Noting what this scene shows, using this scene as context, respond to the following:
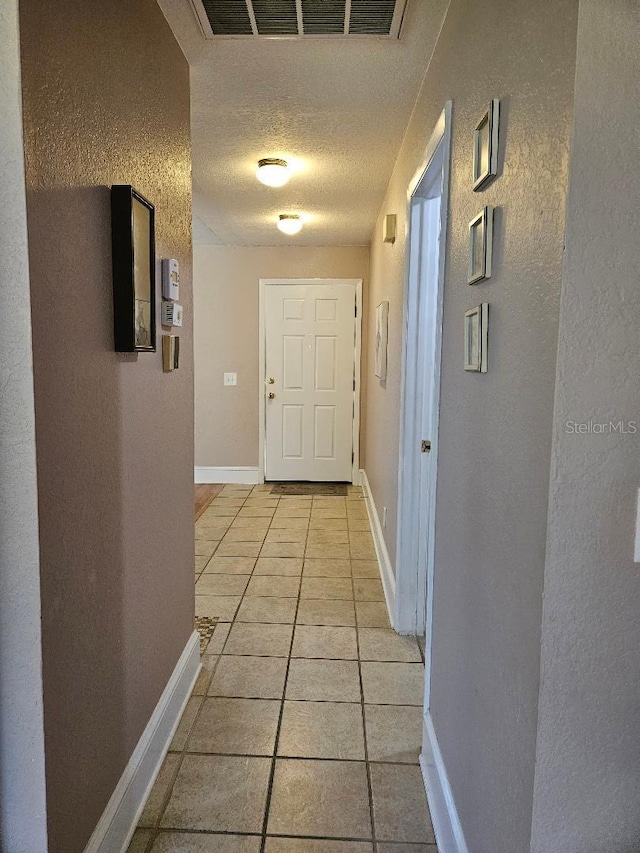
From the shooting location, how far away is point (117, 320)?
56.7 inches

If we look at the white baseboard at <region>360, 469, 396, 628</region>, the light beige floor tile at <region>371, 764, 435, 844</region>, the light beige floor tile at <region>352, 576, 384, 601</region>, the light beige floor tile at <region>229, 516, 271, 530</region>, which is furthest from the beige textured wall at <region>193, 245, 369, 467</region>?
the light beige floor tile at <region>371, 764, 435, 844</region>

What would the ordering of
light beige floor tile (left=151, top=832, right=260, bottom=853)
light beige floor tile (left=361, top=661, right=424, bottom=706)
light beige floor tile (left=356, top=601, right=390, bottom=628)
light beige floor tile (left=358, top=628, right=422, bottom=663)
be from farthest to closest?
1. light beige floor tile (left=356, top=601, right=390, bottom=628)
2. light beige floor tile (left=358, top=628, right=422, bottom=663)
3. light beige floor tile (left=361, top=661, right=424, bottom=706)
4. light beige floor tile (left=151, top=832, right=260, bottom=853)

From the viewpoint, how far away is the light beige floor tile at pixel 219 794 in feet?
5.23

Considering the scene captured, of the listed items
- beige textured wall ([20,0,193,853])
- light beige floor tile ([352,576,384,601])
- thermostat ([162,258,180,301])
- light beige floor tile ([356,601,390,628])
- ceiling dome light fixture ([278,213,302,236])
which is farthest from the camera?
ceiling dome light fixture ([278,213,302,236])

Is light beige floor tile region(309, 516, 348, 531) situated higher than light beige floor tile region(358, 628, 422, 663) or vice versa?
light beige floor tile region(309, 516, 348, 531)

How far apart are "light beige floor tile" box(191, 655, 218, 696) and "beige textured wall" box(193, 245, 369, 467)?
3504 millimetres

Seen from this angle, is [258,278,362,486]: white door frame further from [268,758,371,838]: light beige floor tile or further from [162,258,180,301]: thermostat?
[268,758,371,838]: light beige floor tile

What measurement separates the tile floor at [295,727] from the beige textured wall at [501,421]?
12.3 inches

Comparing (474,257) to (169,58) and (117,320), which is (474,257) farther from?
(169,58)

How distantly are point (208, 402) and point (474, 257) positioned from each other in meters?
4.68

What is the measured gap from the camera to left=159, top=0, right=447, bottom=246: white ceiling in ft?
6.50

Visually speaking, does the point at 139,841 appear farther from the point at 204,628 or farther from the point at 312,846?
the point at 204,628

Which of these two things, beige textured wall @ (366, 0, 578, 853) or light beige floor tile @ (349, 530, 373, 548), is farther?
light beige floor tile @ (349, 530, 373, 548)

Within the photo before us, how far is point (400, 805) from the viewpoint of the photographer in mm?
1670
